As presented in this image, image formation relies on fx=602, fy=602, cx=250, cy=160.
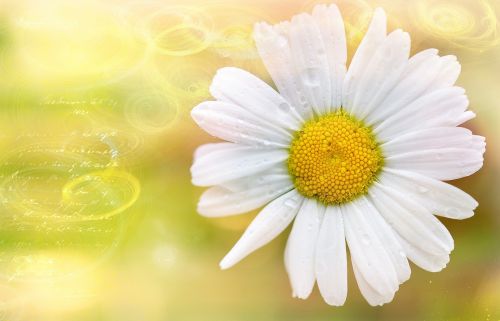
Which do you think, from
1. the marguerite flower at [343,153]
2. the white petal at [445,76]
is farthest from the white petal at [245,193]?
the white petal at [445,76]

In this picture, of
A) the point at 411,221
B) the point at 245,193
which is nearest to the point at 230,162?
the point at 245,193

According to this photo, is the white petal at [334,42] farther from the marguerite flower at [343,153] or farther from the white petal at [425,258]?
the white petal at [425,258]

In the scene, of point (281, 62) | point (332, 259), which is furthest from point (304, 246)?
point (281, 62)

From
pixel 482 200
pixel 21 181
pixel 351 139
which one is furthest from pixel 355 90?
pixel 21 181

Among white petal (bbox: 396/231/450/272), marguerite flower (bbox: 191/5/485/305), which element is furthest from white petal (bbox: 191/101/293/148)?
white petal (bbox: 396/231/450/272)

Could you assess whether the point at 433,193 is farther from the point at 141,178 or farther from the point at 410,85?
the point at 141,178

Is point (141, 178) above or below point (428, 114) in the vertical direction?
below

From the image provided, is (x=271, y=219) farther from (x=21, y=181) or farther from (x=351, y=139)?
(x=21, y=181)
